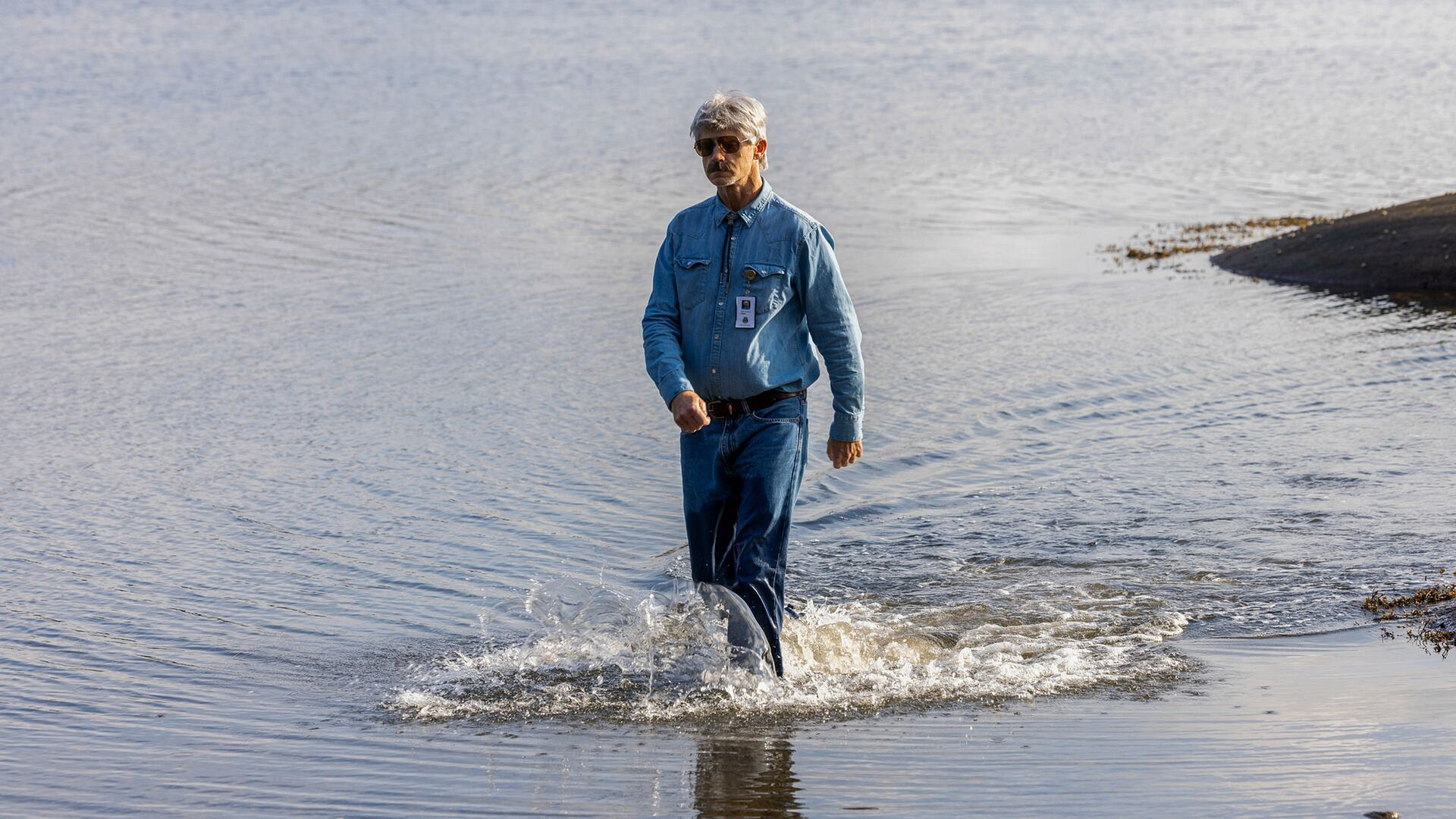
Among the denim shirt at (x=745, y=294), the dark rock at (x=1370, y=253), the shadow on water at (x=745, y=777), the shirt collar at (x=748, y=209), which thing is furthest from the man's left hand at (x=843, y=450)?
the dark rock at (x=1370, y=253)

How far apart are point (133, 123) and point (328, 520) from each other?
22.1 metres

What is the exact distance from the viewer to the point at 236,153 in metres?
23.7

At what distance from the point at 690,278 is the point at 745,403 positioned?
1.35ft

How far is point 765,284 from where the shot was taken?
4.95 metres

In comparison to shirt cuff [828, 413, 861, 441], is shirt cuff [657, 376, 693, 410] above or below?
above

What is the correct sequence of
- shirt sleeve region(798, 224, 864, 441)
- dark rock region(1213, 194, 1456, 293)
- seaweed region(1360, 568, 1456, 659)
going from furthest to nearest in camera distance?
dark rock region(1213, 194, 1456, 293) < seaweed region(1360, 568, 1456, 659) < shirt sleeve region(798, 224, 864, 441)

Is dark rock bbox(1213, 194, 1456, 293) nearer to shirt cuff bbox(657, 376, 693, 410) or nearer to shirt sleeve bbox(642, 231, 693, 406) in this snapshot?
shirt sleeve bbox(642, 231, 693, 406)

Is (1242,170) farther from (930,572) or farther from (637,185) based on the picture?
(930,572)

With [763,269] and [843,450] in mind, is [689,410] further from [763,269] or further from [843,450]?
[843,450]

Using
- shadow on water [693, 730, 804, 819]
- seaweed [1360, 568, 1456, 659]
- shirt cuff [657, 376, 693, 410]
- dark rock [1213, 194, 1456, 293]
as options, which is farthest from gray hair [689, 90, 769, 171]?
dark rock [1213, 194, 1456, 293]

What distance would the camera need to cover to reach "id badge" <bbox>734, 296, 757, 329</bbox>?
495 cm

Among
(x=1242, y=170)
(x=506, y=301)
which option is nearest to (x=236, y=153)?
(x=506, y=301)

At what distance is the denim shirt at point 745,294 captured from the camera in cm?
495

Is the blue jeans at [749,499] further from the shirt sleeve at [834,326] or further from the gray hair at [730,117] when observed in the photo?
the gray hair at [730,117]
